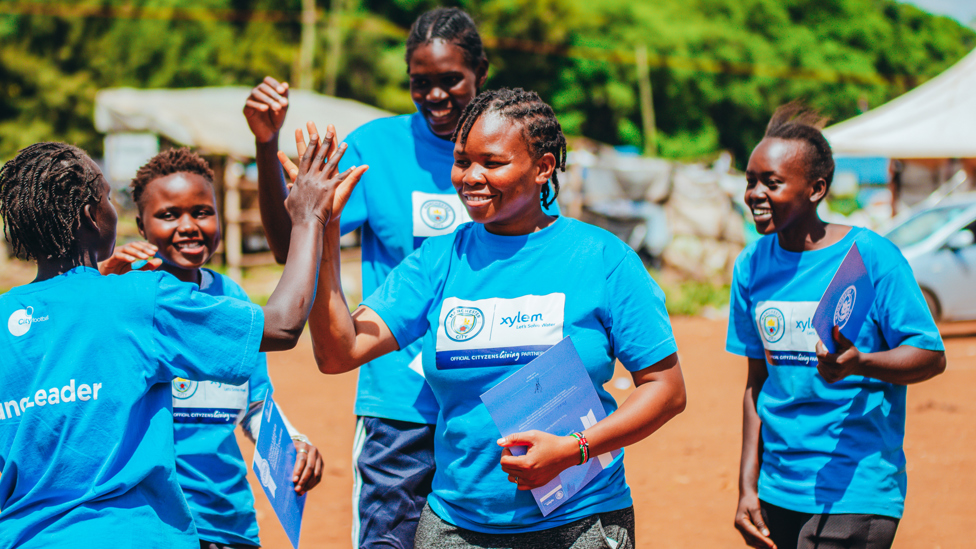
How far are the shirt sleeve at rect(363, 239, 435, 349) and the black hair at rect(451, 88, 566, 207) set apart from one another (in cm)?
41

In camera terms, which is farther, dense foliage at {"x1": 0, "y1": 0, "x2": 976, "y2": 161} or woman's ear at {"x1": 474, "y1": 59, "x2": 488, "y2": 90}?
dense foliage at {"x1": 0, "y1": 0, "x2": 976, "y2": 161}

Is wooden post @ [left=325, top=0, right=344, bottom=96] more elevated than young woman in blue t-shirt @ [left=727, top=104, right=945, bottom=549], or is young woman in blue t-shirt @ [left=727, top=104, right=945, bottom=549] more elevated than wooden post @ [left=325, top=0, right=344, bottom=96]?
wooden post @ [left=325, top=0, right=344, bottom=96]

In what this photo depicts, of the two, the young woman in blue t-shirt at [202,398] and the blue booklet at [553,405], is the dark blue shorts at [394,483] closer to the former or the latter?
the young woman in blue t-shirt at [202,398]

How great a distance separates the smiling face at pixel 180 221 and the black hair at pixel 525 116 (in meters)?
1.20

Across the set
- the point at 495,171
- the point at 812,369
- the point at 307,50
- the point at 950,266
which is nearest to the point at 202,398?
the point at 495,171

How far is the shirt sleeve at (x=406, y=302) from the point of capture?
7.91 ft

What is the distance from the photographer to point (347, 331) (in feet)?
7.44

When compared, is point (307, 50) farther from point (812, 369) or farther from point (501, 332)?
point (501, 332)

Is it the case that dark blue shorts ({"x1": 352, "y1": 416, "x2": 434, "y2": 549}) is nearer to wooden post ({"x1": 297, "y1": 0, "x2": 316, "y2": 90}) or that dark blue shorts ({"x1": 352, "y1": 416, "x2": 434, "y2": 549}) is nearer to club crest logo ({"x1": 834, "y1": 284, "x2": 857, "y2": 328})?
club crest logo ({"x1": 834, "y1": 284, "x2": 857, "y2": 328})

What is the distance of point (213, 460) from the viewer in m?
2.82

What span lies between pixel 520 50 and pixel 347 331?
108 feet

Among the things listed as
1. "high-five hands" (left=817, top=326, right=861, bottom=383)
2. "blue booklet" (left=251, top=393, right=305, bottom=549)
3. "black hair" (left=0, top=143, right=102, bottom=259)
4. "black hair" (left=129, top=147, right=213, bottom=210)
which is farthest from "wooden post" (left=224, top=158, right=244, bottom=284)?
"high-five hands" (left=817, top=326, right=861, bottom=383)

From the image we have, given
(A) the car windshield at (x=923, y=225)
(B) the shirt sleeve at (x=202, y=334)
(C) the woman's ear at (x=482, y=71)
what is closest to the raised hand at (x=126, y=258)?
(B) the shirt sleeve at (x=202, y=334)

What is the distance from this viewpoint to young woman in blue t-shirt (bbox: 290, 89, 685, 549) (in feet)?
7.34
